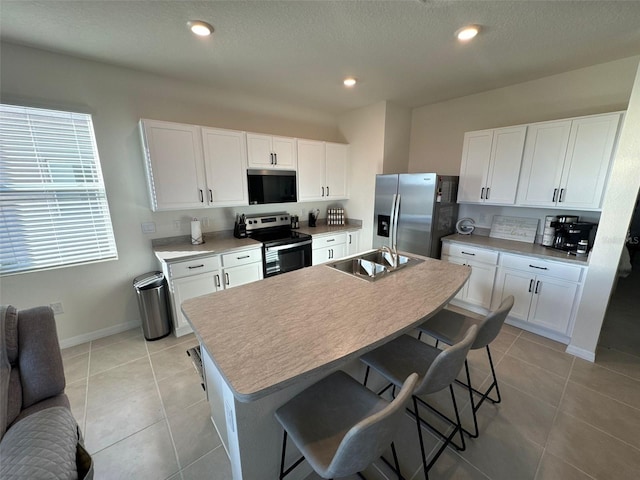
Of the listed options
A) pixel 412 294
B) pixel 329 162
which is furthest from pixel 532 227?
pixel 329 162

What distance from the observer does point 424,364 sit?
1.44 m

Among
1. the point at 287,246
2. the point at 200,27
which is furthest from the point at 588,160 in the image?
the point at 200,27

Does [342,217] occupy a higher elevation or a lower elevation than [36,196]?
lower

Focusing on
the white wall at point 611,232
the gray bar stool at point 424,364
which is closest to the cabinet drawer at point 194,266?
the gray bar stool at point 424,364

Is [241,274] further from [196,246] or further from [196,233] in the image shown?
[196,233]

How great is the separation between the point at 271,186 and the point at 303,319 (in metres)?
2.41

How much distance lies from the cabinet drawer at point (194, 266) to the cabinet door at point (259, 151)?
1.26 metres

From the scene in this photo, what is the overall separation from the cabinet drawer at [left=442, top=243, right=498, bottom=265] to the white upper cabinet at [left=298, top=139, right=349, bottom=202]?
69.7 inches

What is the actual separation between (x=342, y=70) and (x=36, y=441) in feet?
10.6

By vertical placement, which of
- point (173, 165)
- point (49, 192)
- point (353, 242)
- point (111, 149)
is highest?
point (111, 149)

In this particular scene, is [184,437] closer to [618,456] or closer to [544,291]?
[618,456]

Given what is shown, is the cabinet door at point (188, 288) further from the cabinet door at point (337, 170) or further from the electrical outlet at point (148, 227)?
the cabinet door at point (337, 170)

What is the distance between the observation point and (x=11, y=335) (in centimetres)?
121

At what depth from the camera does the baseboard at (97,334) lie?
2.56 m
